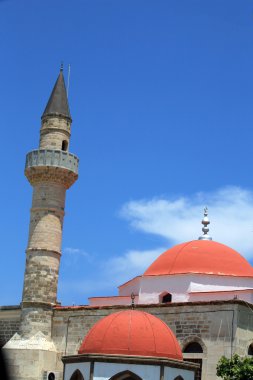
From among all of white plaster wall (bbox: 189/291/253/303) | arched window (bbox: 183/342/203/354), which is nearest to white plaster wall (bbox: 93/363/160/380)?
arched window (bbox: 183/342/203/354)

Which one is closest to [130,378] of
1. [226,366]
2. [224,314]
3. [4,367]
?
[226,366]

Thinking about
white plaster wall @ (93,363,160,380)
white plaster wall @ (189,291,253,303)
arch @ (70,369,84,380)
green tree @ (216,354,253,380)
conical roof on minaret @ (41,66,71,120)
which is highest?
conical roof on minaret @ (41,66,71,120)

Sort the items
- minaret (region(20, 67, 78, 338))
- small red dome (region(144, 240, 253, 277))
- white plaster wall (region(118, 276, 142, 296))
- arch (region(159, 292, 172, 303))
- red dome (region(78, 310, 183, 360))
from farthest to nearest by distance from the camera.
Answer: white plaster wall (region(118, 276, 142, 296))
minaret (region(20, 67, 78, 338))
arch (region(159, 292, 172, 303))
small red dome (region(144, 240, 253, 277))
red dome (region(78, 310, 183, 360))

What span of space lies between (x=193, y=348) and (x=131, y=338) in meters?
4.33

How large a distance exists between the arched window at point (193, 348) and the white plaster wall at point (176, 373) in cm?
323

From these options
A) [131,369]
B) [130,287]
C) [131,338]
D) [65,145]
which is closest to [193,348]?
[130,287]

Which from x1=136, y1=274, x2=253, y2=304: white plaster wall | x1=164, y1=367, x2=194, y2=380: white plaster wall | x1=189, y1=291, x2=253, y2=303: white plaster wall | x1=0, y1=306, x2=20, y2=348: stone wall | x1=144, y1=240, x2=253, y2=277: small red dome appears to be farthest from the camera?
x1=0, y1=306, x2=20, y2=348: stone wall

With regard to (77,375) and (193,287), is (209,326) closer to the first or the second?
(193,287)

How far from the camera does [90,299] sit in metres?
19.4

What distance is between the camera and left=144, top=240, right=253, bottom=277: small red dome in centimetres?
1778

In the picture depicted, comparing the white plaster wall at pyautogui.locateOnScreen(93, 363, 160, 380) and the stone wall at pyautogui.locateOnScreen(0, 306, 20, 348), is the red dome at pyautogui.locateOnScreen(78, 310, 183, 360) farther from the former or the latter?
the stone wall at pyautogui.locateOnScreen(0, 306, 20, 348)

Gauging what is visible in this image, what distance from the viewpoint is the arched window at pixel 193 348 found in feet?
51.2

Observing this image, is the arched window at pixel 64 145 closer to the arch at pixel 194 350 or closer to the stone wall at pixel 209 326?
the stone wall at pixel 209 326

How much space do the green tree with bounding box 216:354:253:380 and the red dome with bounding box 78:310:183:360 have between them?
1.34 meters
